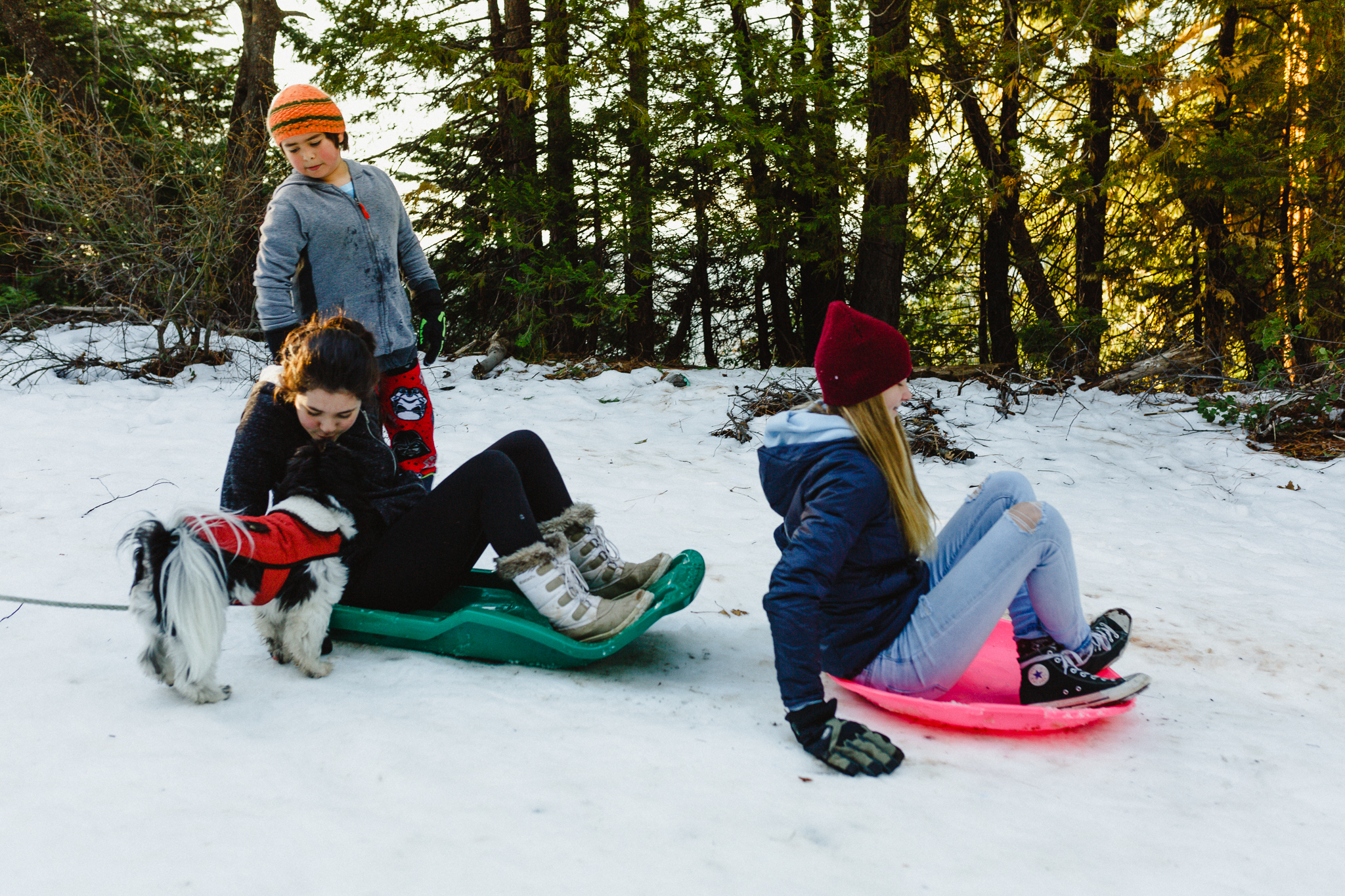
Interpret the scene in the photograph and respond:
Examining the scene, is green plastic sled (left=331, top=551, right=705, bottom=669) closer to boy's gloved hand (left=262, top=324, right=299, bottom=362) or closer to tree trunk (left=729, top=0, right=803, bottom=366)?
boy's gloved hand (left=262, top=324, right=299, bottom=362)

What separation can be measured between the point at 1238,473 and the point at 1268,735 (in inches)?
122

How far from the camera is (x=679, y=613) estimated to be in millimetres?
2799

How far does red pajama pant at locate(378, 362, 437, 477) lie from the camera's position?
9.16 ft

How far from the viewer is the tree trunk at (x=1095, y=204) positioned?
21.2ft

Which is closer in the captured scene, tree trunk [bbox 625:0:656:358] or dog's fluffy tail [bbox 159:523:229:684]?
dog's fluffy tail [bbox 159:523:229:684]

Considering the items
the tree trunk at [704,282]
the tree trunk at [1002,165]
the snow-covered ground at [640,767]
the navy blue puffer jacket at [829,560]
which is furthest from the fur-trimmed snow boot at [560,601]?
the tree trunk at [704,282]

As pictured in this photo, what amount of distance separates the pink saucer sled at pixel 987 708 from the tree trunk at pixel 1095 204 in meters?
4.85

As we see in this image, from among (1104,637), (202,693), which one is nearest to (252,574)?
(202,693)

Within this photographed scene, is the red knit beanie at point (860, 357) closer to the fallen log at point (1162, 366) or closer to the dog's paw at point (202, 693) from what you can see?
the dog's paw at point (202, 693)

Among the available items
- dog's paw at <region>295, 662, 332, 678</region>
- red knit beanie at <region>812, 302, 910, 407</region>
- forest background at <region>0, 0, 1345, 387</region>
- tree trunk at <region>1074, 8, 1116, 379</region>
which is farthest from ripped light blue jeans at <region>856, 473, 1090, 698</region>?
tree trunk at <region>1074, 8, 1116, 379</region>

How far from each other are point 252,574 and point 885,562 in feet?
4.94

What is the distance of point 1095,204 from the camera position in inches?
288

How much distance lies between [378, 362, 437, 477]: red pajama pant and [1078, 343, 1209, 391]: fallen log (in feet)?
16.3

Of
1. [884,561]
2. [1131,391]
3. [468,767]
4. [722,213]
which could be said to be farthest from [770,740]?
[722,213]
